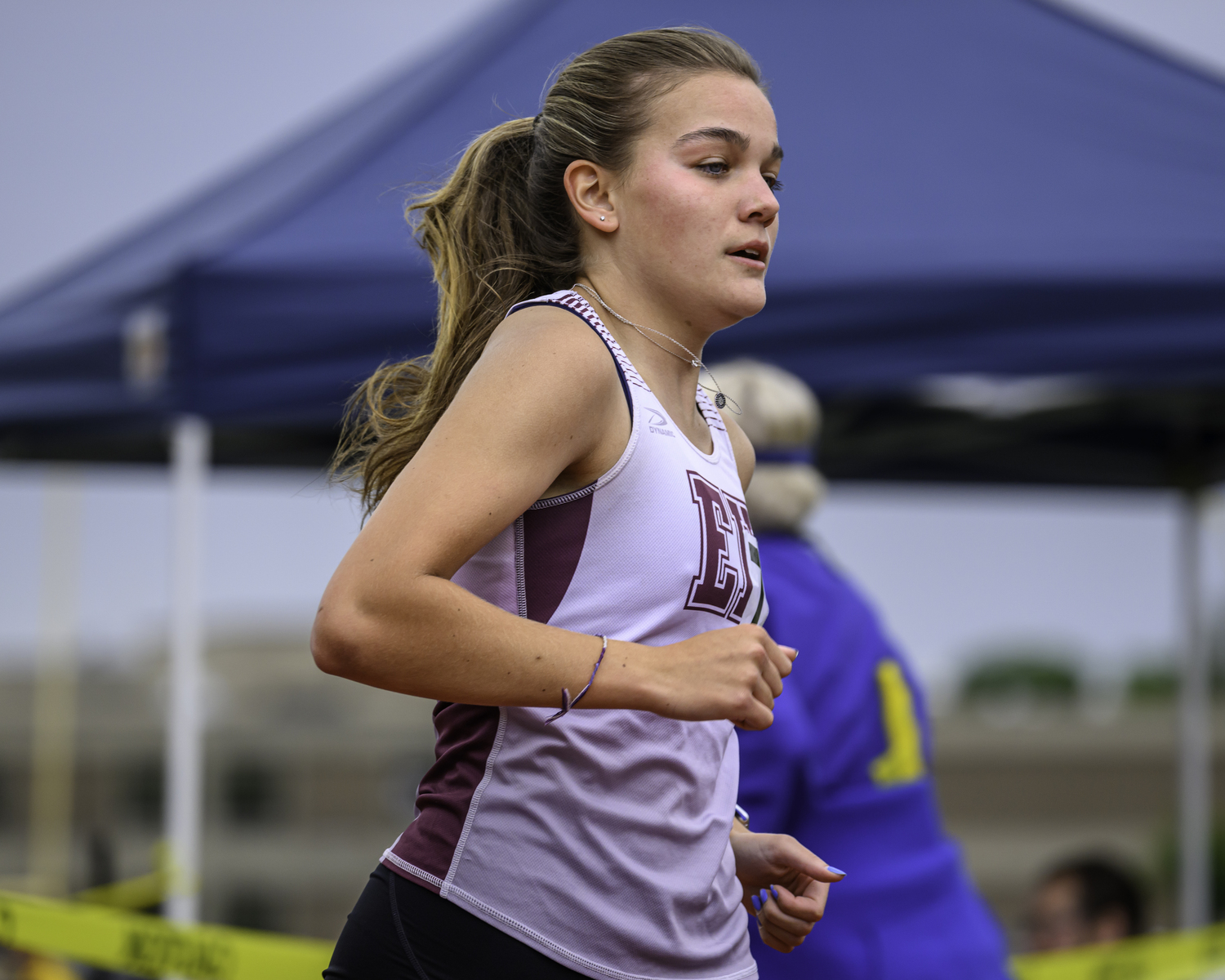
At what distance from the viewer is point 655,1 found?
12.1ft

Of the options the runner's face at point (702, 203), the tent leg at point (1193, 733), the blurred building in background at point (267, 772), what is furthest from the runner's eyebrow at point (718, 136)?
the blurred building in background at point (267, 772)

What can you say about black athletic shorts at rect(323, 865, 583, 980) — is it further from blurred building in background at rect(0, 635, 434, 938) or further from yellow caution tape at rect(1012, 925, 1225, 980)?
blurred building in background at rect(0, 635, 434, 938)

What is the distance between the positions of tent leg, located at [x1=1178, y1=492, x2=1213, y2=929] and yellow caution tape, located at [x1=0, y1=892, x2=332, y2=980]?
3.74m

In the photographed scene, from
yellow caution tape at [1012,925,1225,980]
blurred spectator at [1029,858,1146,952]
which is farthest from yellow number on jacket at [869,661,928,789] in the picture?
blurred spectator at [1029,858,1146,952]

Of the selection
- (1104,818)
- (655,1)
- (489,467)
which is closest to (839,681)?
(489,467)

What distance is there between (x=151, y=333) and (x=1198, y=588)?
3974mm

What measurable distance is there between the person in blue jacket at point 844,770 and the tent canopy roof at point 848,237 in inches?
32.0

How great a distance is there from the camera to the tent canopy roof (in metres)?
2.77

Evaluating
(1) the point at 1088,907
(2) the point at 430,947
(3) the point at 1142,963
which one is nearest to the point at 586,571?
(2) the point at 430,947

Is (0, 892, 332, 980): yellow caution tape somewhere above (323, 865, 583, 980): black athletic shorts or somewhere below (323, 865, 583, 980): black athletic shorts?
below

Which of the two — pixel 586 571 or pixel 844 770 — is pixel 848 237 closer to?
pixel 844 770

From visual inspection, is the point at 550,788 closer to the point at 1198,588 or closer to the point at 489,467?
the point at 489,467

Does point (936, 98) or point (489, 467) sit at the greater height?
point (936, 98)

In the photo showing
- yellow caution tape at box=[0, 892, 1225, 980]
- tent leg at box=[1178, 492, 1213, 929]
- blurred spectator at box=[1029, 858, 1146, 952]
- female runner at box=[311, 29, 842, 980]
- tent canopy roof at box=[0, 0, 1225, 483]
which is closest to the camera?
female runner at box=[311, 29, 842, 980]
